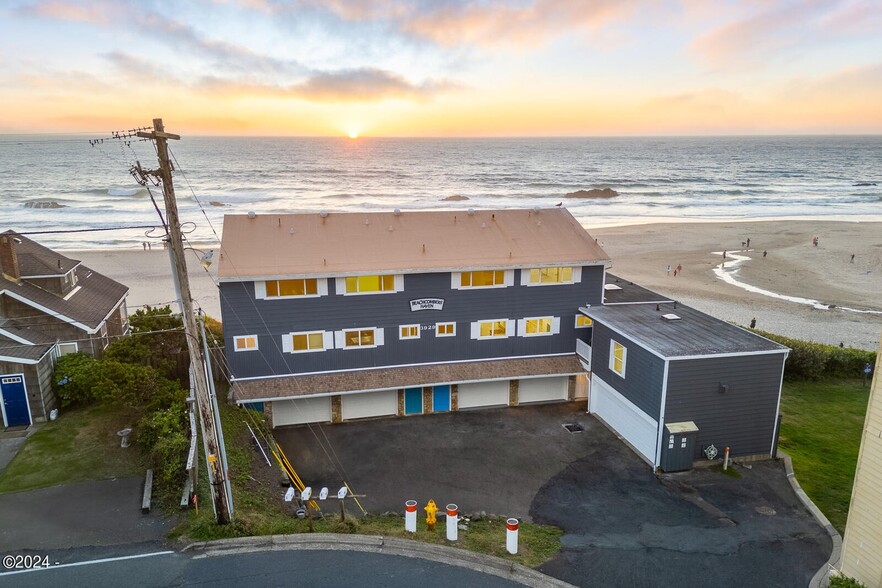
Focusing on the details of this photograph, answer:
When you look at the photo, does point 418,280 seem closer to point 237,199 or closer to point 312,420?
point 312,420

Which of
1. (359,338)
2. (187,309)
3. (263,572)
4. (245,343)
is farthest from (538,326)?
(187,309)

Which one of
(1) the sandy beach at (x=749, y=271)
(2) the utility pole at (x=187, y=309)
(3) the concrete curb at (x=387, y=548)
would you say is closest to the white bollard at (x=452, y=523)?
(3) the concrete curb at (x=387, y=548)

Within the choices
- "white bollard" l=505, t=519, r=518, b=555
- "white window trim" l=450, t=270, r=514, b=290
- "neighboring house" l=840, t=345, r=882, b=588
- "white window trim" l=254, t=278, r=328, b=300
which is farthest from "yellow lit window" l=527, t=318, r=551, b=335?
"neighboring house" l=840, t=345, r=882, b=588

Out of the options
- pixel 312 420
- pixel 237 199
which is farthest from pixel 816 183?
pixel 312 420

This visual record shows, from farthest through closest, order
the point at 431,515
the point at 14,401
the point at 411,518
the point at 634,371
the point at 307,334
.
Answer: the point at 307,334 → the point at 634,371 → the point at 14,401 → the point at 431,515 → the point at 411,518

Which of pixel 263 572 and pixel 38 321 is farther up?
pixel 38 321

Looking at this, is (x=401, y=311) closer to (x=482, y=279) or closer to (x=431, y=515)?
(x=482, y=279)
